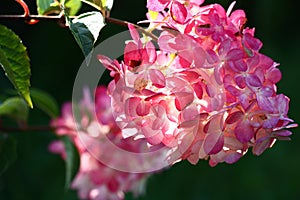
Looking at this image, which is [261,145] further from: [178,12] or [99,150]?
[99,150]

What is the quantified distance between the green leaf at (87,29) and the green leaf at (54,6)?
60 mm

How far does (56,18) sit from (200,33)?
7.2 inches

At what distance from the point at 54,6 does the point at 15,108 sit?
0.32m

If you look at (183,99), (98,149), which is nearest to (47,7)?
(183,99)

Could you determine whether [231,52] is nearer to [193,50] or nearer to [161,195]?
[193,50]

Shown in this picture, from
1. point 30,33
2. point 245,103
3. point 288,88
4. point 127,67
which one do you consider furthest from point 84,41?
point 30,33

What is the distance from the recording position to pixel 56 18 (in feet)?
2.49

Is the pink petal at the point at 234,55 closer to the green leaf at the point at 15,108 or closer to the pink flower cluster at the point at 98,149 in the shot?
the green leaf at the point at 15,108

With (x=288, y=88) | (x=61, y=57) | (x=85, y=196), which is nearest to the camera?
(x=85, y=196)

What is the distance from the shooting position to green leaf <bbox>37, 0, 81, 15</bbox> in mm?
781

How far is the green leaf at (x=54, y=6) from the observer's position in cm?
78

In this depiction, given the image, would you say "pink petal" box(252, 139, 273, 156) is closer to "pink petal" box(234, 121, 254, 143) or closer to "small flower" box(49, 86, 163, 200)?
"pink petal" box(234, 121, 254, 143)

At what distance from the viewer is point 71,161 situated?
44.1 inches

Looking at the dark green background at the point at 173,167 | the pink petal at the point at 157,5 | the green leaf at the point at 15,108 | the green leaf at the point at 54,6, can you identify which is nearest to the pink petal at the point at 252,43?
the pink petal at the point at 157,5
